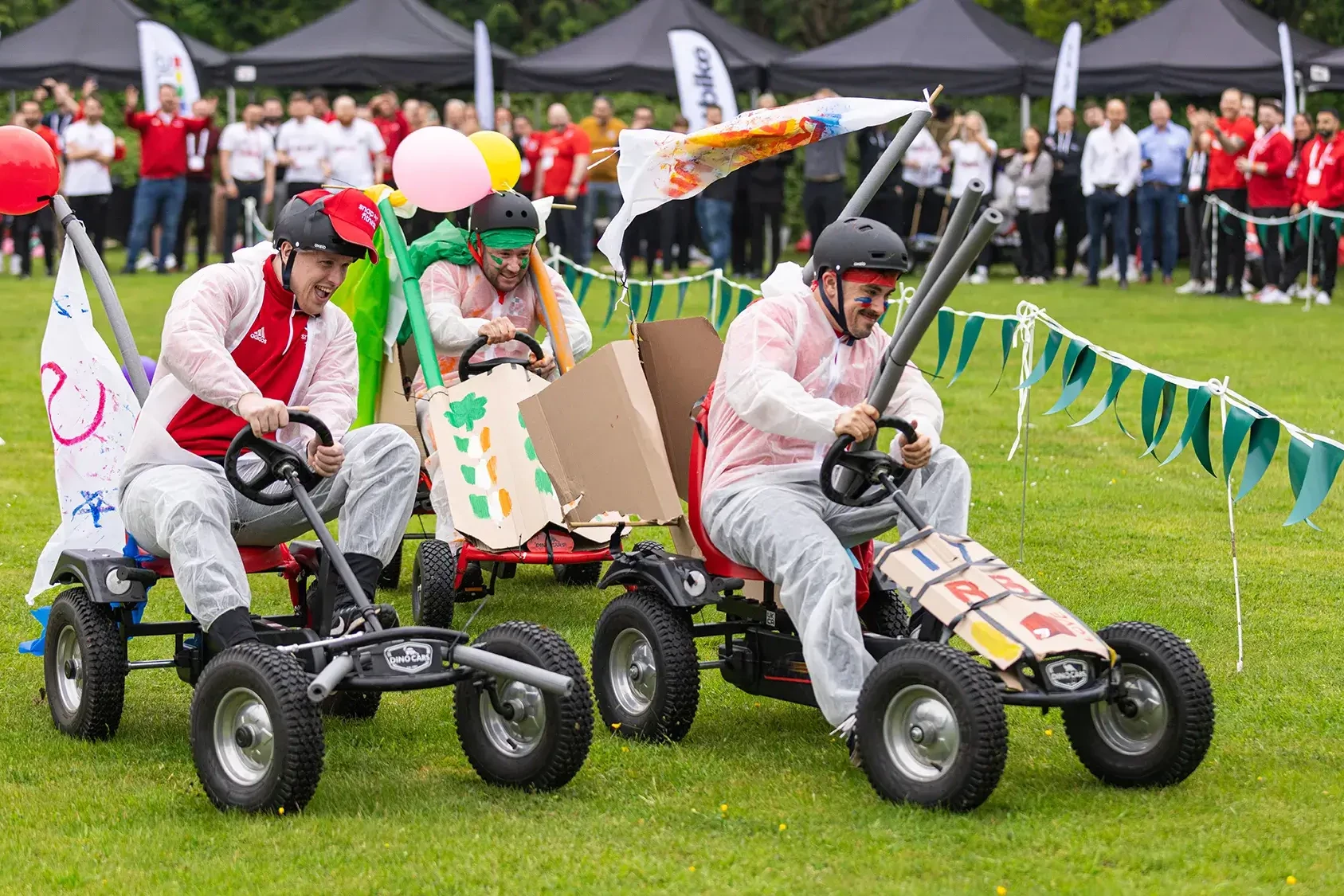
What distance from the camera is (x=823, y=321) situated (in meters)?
5.50

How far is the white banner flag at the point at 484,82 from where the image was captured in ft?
75.2

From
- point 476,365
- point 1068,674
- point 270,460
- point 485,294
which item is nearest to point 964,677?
point 1068,674

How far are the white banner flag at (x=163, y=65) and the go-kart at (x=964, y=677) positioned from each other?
19.8 metres

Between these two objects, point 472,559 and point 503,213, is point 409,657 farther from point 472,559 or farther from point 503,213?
point 503,213

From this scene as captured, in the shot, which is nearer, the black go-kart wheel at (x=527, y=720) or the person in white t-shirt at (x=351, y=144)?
the black go-kart wheel at (x=527, y=720)

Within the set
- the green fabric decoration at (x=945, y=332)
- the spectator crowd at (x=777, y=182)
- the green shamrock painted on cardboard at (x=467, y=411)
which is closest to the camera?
the green shamrock painted on cardboard at (x=467, y=411)

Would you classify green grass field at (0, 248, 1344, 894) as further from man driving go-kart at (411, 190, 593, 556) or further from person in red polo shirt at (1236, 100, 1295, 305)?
person in red polo shirt at (1236, 100, 1295, 305)

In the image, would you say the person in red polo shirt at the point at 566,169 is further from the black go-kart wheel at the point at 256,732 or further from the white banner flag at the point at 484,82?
the black go-kart wheel at the point at 256,732

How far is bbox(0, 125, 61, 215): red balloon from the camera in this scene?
232 inches

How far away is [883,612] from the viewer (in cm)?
585

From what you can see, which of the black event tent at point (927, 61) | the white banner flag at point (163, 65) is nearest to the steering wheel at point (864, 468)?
the black event tent at point (927, 61)

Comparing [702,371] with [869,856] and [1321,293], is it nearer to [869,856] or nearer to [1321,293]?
[869,856]

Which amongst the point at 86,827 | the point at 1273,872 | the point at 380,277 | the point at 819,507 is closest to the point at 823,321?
the point at 819,507

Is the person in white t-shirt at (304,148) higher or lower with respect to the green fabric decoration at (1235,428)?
higher
